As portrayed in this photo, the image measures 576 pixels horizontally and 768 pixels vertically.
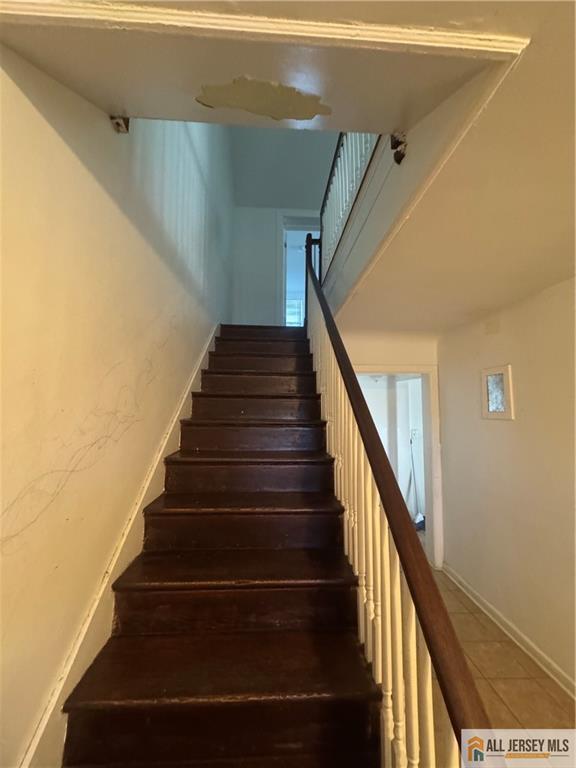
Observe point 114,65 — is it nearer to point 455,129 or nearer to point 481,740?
point 455,129

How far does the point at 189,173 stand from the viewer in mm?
2381

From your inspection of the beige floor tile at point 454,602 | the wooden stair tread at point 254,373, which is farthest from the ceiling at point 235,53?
the beige floor tile at point 454,602

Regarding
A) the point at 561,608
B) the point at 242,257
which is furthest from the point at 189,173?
the point at 561,608

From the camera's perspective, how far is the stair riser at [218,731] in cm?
100

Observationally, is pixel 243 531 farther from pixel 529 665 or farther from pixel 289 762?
pixel 529 665

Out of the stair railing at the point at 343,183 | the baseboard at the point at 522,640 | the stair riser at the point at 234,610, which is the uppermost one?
the stair railing at the point at 343,183

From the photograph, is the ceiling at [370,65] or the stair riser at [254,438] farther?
the stair riser at [254,438]

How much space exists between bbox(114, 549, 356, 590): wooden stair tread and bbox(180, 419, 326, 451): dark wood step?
660 millimetres

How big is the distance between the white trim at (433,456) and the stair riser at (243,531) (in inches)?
76.1

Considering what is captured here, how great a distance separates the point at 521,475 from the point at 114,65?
2.76 m

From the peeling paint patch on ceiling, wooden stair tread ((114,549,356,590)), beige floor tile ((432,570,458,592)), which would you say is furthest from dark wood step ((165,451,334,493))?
beige floor tile ((432,570,458,592))

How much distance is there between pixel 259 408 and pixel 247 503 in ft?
2.62

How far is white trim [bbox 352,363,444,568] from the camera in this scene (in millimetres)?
3205

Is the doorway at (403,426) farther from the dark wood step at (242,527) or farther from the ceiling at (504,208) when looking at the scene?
the dark wood step at (242,527)
